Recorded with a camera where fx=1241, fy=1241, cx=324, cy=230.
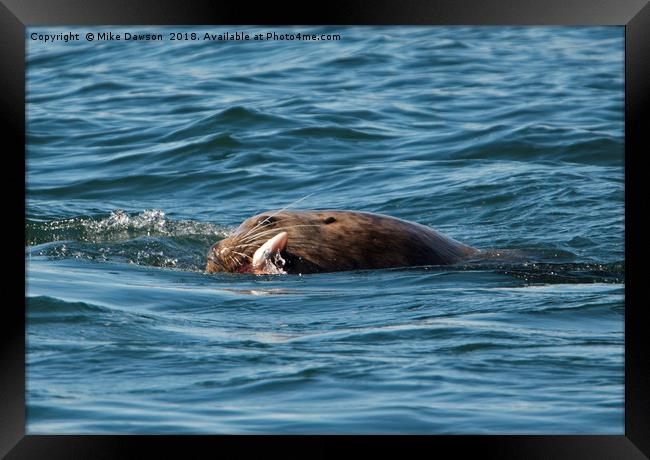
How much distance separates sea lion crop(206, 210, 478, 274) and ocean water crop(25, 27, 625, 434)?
161 millimetres

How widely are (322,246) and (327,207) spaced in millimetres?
3619

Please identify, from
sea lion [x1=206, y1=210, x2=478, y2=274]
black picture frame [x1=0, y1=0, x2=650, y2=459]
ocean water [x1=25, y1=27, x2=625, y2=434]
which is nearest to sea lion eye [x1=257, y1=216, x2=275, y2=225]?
sea lion [x1=206, y1=210, x2=478, y2=274]

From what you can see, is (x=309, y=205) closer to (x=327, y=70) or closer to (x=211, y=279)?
(x=211, y=279)

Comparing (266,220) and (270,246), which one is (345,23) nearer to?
(270,246)

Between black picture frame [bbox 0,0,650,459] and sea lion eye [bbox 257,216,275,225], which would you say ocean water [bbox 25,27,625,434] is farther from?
sea lion eye [bbox 257,216,275,225]

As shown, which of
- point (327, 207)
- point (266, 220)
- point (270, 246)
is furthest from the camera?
point (327, 207)

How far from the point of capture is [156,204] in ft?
43.5

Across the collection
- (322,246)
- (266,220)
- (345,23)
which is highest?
(345,23)

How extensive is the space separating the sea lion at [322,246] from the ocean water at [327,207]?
0.53 feet

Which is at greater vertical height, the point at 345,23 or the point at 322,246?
the point at 345,23

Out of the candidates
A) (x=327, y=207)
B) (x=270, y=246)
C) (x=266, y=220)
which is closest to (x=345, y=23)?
(x=270, y=246)

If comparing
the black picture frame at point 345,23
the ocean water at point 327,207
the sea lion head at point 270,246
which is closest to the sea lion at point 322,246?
the sea lion head at point 270,246

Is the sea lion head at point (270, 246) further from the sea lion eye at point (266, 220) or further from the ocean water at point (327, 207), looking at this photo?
the ocean water at point (327, 207)

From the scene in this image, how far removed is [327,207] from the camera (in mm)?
12750
